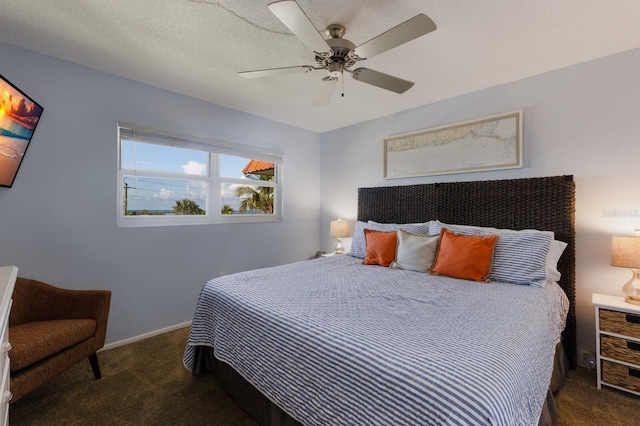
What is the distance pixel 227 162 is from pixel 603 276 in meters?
3.71

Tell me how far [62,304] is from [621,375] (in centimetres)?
383

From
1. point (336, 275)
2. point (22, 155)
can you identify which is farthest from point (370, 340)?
point (22, 155)

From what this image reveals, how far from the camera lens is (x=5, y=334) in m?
1.16

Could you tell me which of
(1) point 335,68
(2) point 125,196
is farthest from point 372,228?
(2) point 125,196

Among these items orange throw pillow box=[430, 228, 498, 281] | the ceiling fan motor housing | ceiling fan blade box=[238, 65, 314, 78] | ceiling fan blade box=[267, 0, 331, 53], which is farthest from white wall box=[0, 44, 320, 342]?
orange throw pillow box=[430, 228, 498, 281]

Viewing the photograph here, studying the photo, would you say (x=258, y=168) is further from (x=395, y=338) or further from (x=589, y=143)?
(x=589, y=143)

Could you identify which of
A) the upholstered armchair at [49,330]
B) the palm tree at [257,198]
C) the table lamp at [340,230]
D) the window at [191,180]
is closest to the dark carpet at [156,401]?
the upholstered armchair at [49,330]

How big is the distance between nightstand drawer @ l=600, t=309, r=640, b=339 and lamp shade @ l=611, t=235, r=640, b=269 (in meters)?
0.32

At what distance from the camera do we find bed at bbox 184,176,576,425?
94 centimetres

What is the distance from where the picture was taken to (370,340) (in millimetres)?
1164

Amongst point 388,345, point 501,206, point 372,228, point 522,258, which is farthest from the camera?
point 372,228

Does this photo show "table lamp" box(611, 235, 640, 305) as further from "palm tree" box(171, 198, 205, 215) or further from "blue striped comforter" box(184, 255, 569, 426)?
"palm tree" box(171, 198, 205, 215)

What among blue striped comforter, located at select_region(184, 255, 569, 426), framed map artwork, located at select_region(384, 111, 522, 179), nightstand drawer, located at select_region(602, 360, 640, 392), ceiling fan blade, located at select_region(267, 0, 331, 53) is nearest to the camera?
blue striped comforter, located at select_region(184, 255, 569, 426)

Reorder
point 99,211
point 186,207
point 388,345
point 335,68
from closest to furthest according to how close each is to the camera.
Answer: point 388,345
point 335,68
point 99,211
point 186,207
